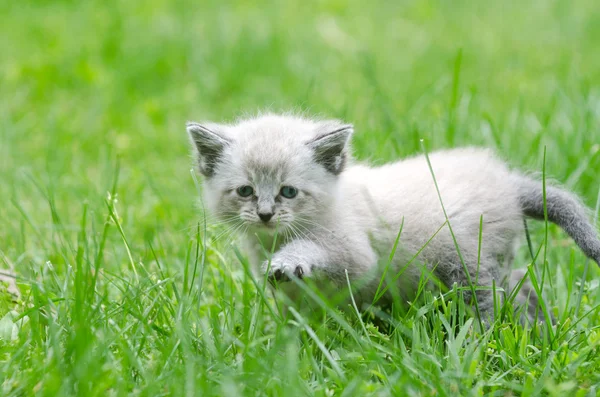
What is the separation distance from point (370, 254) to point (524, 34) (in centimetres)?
652

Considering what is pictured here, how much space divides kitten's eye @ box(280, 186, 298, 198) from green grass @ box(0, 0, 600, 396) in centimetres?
47

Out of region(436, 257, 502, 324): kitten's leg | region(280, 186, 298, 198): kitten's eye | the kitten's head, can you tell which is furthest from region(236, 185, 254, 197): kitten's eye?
region(436, 257, 502, 324): kitten's leg

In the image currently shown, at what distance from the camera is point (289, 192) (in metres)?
4.00

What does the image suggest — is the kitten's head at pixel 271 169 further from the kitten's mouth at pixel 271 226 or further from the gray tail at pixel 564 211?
the gray tail at pixel 564 211

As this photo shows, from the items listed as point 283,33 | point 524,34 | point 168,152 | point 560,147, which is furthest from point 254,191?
point 524,34

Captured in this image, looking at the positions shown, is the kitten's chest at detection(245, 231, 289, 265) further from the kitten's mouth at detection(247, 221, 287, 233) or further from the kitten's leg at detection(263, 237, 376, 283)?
the kitten's leg at detection(263, 237, 376, 283)

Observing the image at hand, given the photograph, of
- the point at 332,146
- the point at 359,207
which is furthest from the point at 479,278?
the point at 332,146

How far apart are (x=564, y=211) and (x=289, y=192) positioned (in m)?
1.46

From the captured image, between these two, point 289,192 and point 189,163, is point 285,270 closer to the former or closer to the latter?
point 289,192

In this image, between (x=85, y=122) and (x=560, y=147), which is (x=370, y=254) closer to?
(x=560, y=147)

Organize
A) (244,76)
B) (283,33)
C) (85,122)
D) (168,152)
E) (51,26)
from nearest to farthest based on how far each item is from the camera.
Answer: (168,152)
(85,122)
(244,76)
(283,33)
(51,26)

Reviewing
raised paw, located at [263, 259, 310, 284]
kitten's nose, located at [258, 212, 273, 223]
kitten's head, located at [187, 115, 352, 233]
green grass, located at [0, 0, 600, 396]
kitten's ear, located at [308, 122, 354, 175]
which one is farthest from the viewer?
kitten's ear, located at [308, 122, 354, 175]

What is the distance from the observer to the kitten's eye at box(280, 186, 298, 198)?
3.98 meters

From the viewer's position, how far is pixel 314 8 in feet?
34.7
